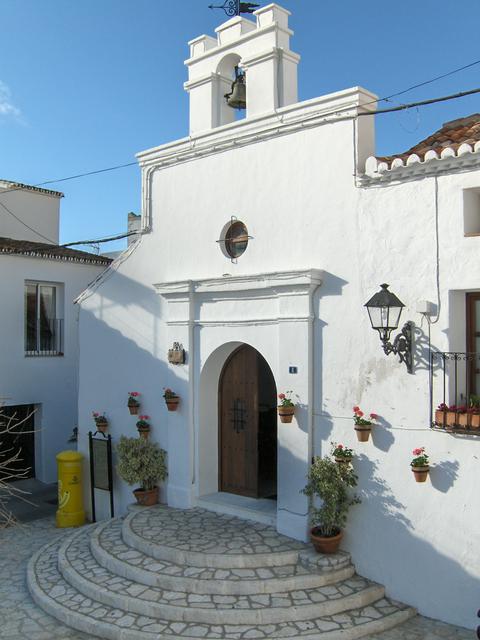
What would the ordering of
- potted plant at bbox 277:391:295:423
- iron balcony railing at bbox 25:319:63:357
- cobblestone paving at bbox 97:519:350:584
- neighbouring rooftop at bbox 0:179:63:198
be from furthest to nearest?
neighbouring rooftop at bbox 0:179:63:198 < iron balcony railing at bbox 25:319:63:357 < potted plant at bbox 277:391:295:423 < cobblestone paving at bbox 97:519:350:584

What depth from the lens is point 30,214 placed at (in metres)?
19.1

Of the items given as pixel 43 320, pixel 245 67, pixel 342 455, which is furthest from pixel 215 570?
pixel 43 320

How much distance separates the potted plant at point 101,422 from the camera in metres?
11.3

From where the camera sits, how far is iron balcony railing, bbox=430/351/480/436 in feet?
22.3

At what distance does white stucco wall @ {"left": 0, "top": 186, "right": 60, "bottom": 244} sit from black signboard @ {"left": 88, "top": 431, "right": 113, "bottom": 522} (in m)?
9.60

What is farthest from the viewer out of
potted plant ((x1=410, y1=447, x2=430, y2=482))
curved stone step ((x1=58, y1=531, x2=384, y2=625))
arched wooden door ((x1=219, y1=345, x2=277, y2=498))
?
arched wooden door ((x1=219, y1=345, x2=277, y2=498))

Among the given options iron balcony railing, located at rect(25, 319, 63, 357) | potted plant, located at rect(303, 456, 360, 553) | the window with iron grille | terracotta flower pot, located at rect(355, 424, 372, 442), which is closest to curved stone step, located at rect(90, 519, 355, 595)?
potted plant, located at rect(303, 456, 360, 553)

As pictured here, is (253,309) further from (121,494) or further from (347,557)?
(121,494)

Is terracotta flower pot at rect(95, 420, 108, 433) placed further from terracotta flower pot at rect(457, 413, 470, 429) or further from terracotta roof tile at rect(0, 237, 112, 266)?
terracotta flower pot at rect(457, 413, 470, 429)

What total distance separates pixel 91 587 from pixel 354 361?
444 cm

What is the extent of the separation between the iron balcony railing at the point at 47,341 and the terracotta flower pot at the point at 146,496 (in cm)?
632

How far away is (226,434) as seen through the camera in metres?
10.1

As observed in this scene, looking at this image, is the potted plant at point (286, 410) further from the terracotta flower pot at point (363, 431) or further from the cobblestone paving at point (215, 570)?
the cobblestone paving at point (215, 570)

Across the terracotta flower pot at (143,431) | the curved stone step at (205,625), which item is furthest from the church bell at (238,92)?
the curved stone step at (205,625)
